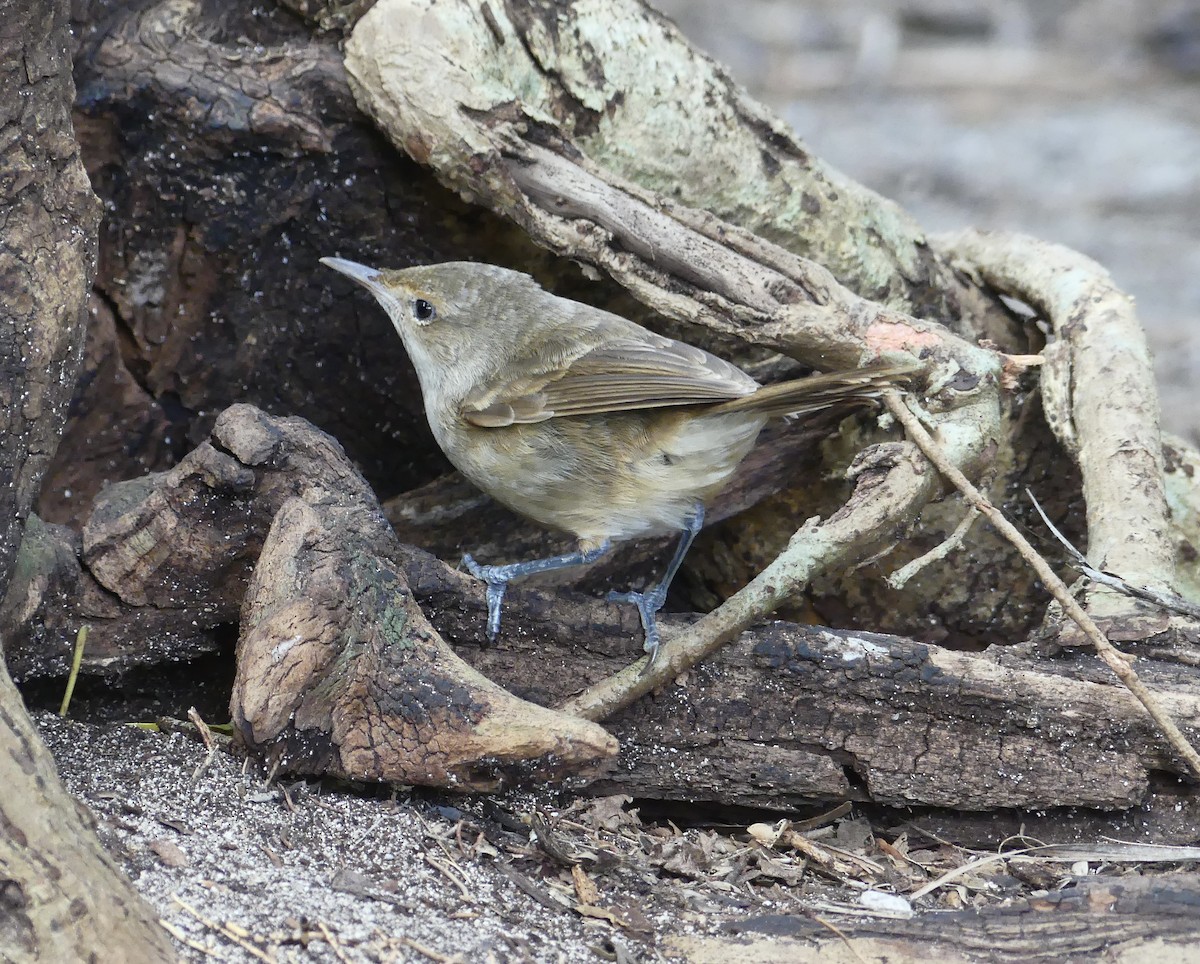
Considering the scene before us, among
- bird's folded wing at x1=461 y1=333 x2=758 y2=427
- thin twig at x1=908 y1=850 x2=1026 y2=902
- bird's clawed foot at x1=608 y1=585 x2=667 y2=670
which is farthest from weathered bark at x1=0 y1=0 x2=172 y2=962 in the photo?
thin twig at x1=908 y1=850 x2=1026 y2=902

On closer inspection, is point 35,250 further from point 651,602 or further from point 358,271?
point 651,602

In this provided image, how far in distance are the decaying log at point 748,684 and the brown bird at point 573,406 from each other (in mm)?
290

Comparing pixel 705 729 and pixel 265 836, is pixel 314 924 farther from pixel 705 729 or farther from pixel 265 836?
pixel 705 729

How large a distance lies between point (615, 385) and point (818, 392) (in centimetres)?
62

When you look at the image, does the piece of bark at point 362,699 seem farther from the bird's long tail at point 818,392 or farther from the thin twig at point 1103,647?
the thin twig at point 1103,647

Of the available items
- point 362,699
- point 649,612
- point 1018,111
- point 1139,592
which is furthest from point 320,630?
point 1018,111

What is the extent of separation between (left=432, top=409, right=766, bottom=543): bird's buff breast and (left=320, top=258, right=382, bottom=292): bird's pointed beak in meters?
0.65

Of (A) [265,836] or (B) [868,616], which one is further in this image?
(B) [868,616]

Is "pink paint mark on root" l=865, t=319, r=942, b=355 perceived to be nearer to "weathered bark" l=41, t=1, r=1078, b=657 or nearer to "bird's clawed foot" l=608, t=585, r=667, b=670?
"weathered bark" l=41, t=1, r=1078, b=657

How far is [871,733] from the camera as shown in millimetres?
3432

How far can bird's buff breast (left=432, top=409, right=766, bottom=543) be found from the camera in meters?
3.79

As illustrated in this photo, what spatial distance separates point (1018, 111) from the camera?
10.9 metres

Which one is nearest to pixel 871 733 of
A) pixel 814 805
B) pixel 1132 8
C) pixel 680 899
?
pixel 814 805

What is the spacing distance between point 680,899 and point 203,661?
1589 mm
